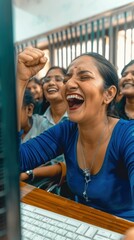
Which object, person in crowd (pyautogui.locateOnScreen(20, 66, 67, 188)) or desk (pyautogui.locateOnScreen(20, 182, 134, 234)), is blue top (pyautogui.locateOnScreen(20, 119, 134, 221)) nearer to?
desk (pyautogui.locateOnScreen(20, 182, 134, 234))

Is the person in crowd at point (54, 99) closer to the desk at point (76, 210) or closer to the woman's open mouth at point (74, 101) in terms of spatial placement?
the woman's open mouth at point (74, 101)

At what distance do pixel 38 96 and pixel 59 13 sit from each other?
1517 mm

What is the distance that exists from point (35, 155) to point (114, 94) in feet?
1.34

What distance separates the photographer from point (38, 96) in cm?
261

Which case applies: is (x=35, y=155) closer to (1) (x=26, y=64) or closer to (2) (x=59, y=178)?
(2) (x=59, y=178)

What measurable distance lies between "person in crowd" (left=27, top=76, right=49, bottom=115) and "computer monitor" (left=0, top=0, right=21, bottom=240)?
2213 mm

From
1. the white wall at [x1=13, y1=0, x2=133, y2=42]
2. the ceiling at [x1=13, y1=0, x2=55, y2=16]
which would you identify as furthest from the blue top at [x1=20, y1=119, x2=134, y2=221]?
the ceiling at [x1=13, y1=0, x2=55, y2=16]

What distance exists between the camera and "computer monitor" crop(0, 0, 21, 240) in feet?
0.57

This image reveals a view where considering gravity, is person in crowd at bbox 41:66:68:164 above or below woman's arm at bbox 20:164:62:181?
above

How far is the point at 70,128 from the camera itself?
1.10 meters

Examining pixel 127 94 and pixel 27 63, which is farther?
pixel 127 94

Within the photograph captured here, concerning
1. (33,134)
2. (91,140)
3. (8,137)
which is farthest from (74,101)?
(8,137)

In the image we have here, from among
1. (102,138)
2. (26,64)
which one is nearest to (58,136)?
(102,138)

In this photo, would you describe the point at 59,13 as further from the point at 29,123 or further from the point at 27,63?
the point at 27,63
